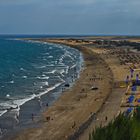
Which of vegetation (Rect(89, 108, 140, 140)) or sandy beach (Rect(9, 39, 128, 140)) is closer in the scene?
vegetation (Rect(89, 108, 140, 140))

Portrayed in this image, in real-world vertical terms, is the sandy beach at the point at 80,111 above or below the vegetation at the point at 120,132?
below

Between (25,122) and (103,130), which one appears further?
(25,122)

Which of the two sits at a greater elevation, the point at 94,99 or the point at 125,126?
the point at 125,126

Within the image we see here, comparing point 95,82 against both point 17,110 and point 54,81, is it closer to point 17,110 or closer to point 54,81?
point 54,81

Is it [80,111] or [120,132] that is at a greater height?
[120,132]

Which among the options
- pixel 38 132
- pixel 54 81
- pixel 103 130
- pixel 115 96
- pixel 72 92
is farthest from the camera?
pixel 54 81

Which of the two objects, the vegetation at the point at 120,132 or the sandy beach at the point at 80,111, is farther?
the sandy beach at the point at 80,111

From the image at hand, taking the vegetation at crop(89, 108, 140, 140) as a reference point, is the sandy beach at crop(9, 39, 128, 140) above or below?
below

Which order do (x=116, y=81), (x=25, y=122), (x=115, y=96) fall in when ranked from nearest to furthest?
(x=25, y=122) → (x=115, y=96) → (x=116, y=81)

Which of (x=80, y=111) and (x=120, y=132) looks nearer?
(x=120, y=132)

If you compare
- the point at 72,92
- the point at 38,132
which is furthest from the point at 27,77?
the point at 38,132

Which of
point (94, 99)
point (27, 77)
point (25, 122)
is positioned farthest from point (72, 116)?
point (27, 77)
